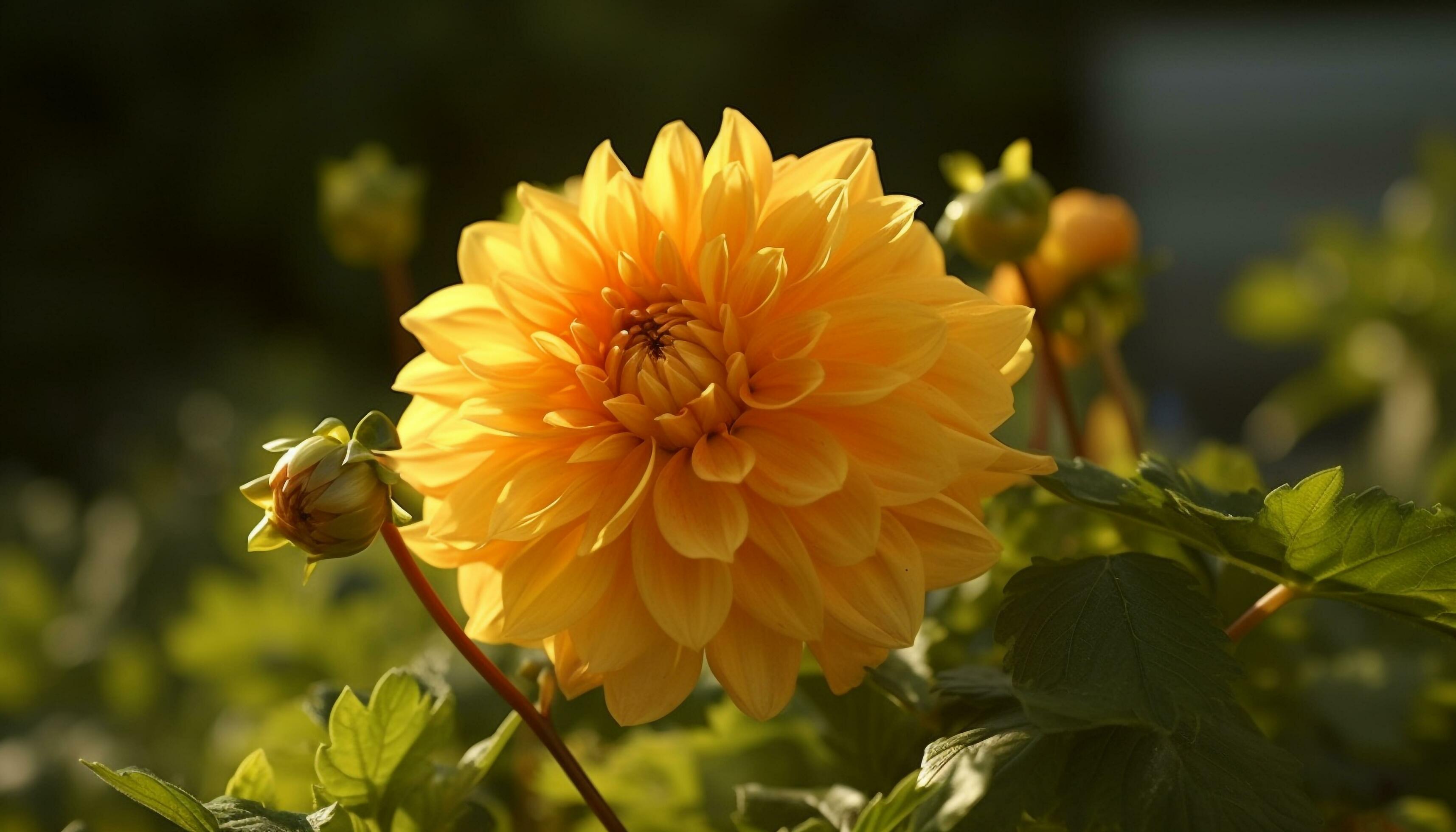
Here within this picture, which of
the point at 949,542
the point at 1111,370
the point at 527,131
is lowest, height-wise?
the point at 527,131

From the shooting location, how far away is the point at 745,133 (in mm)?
446

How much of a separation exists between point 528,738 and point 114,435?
2337 millimetres

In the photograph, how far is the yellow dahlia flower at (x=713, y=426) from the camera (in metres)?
0.40

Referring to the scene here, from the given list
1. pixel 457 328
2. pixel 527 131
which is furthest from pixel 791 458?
pixel 527 131

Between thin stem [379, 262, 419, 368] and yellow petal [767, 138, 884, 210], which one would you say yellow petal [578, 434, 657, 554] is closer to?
yellow petal [767, 138, 884, 210]

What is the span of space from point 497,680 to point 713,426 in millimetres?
109

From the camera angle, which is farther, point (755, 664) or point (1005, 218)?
point (1005, 218)

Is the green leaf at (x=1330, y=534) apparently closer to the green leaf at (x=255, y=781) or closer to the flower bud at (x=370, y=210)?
the green leaf at (x=255, y=781)

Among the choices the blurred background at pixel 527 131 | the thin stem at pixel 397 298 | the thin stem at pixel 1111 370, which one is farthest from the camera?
the blurred background at pixel 527 131

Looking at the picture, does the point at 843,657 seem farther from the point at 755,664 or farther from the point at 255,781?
the point at 255,781

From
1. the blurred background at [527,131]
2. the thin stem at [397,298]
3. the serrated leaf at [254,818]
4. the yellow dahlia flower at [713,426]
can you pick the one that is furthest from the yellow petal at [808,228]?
the blurred background at [527,131]

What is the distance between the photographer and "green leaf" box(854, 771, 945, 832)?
1.16ft

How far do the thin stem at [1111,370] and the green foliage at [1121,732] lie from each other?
245 millimetres

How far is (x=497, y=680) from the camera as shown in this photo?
0.42 metres
